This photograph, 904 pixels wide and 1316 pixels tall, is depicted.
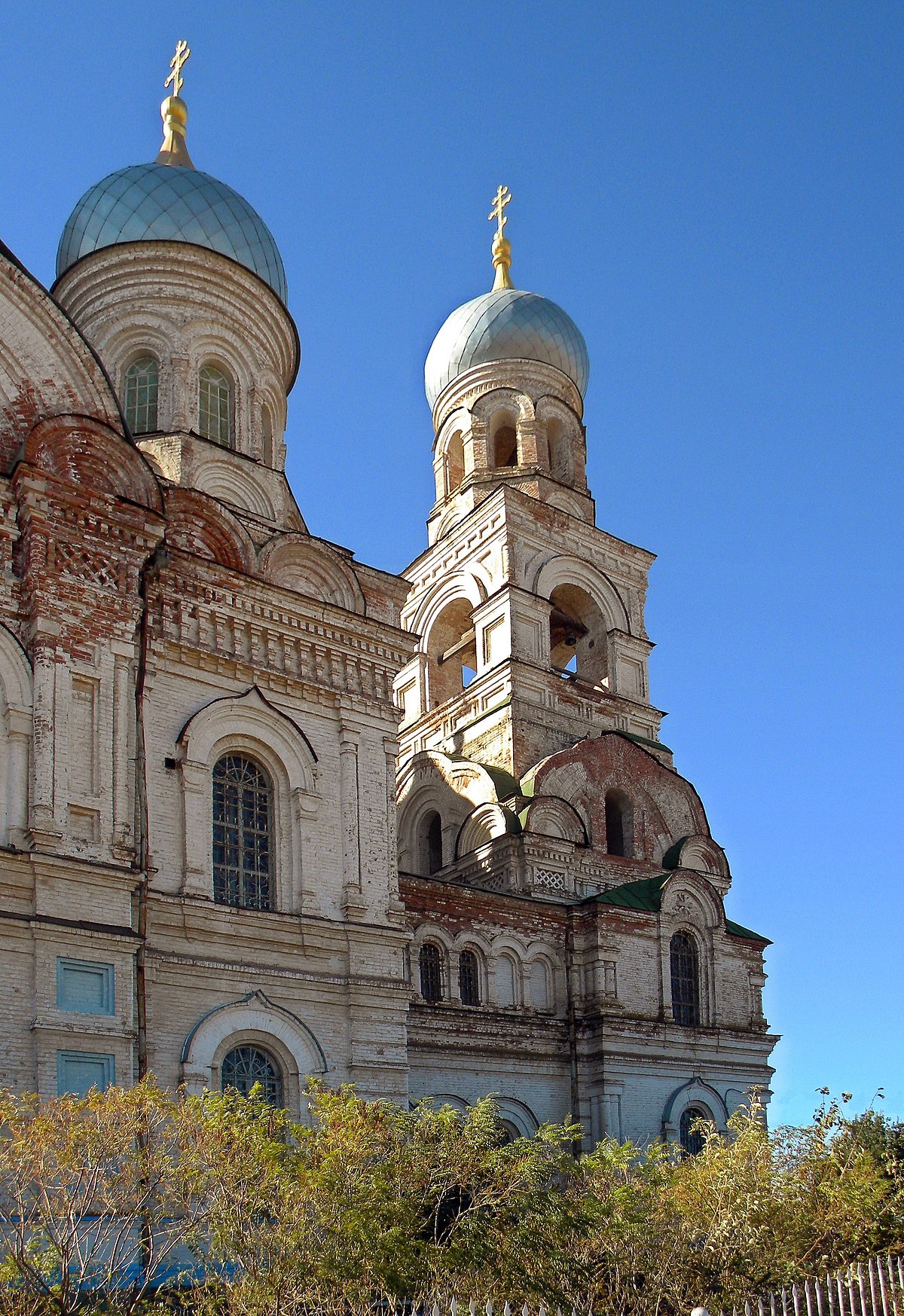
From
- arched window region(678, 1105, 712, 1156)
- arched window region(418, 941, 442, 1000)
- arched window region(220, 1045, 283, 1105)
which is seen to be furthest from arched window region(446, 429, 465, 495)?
arched window region(220, 1045, 283, 1105)

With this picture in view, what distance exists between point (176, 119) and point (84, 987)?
1394 centimetres

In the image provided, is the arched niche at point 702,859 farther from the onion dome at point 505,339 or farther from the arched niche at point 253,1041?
the onion dome at point 505,339

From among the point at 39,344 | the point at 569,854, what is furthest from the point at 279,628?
the point at 569,854

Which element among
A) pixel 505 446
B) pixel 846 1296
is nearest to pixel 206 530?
pixel 846 1296

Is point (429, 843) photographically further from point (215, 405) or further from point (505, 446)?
point (505, 446)

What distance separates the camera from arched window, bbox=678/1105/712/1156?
18859 mm

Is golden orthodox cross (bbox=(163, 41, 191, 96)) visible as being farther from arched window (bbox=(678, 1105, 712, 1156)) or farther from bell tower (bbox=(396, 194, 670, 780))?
arched window (bbox=(678, 1105, 712, 1156))

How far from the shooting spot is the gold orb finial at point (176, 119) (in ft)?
66.4

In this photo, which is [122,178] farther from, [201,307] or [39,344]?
[39,344]

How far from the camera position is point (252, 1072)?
13.3 meters

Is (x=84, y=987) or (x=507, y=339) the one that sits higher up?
(x=507, y=339)

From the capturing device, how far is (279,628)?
14898 millimetres

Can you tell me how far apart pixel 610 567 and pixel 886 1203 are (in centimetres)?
1446

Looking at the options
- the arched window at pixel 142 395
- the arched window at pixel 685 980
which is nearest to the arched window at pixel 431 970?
the arched window at pixel 685 980
